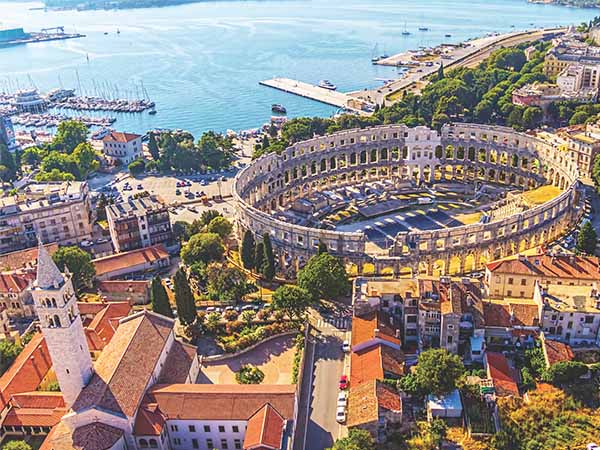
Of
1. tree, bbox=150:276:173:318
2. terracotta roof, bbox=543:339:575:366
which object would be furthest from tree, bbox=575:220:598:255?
tree, bbox=150:276:173:318

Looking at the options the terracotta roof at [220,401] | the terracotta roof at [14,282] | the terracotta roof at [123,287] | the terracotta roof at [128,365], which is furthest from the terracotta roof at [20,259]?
the terracotta roof at [220,401]

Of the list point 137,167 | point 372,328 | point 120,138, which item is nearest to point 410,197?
point 372,328

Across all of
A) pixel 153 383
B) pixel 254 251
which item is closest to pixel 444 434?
pixel 153 383

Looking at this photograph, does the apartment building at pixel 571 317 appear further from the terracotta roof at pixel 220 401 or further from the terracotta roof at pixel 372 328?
the terracotta roof at pixel 220 401

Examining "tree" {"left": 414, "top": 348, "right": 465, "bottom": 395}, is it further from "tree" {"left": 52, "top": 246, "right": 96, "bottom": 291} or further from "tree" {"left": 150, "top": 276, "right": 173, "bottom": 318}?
"tree" {"left": 52, "top": 246, "right": 96, "bottom": 291}

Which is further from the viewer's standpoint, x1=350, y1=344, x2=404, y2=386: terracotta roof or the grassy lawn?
the grassy lawn

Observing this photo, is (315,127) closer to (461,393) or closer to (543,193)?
(543,193)
